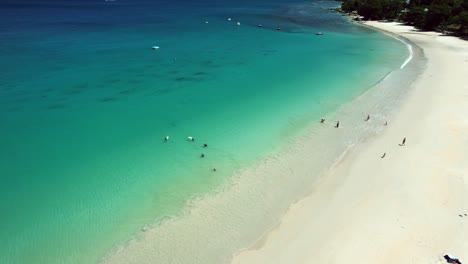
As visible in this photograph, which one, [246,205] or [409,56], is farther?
[409,56]

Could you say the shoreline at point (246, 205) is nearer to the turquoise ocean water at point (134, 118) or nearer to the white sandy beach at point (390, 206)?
the white sandy beach at point (390, 206)

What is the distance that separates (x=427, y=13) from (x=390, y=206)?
68585 mm

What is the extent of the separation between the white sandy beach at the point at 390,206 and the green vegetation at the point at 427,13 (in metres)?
46.9

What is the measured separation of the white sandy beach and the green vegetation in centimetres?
4695

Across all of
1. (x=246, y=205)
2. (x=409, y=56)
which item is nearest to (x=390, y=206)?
(x=246, y=205)

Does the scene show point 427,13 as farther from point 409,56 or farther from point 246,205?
point 246,205

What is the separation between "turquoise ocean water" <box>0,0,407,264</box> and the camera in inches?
687

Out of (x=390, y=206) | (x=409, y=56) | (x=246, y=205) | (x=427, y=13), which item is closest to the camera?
(x=390, y=206)

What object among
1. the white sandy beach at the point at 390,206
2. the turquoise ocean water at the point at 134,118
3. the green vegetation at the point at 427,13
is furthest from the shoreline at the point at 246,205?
the green vegetation at the point at 427,13

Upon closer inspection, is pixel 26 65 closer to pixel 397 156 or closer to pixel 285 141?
pixel 285 141

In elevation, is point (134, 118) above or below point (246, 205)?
below

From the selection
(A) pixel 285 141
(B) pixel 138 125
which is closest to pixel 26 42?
(B) pixel 138 125

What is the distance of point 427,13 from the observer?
71.3m

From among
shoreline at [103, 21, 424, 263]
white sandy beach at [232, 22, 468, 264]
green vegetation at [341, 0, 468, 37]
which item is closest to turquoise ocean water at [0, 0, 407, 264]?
shoreline at [103, 21, 424, 263]
